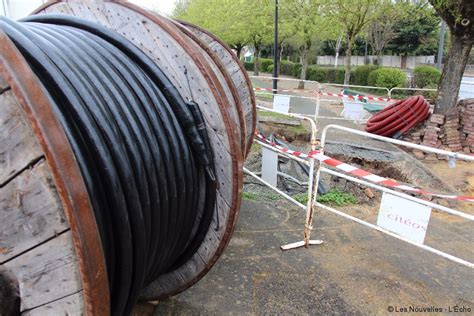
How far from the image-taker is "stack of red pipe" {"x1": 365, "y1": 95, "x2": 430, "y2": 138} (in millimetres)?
9555

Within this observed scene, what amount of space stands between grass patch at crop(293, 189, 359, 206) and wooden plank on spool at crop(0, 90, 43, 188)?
14.5 feet

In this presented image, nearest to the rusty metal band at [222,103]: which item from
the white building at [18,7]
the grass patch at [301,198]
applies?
the grass patch at [301,198]

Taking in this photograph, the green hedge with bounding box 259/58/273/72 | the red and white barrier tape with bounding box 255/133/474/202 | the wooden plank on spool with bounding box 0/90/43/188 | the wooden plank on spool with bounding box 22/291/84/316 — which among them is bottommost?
the green hedge with bounding box 259/58/273/72

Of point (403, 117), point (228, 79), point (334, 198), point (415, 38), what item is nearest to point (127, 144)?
point (228, 79)

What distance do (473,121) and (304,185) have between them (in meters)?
5.82

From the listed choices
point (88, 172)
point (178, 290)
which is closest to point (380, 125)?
point (178, 290)

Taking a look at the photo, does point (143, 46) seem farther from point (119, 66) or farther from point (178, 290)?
point (178, 290)

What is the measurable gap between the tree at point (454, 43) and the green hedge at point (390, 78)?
11.9 metres

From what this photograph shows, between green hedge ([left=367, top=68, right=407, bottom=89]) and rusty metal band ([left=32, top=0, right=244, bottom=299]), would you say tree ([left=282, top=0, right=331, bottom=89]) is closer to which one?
green hedge ([left=367, top=68, right=407, bottom=89])

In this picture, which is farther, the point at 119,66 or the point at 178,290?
the point at 178,290

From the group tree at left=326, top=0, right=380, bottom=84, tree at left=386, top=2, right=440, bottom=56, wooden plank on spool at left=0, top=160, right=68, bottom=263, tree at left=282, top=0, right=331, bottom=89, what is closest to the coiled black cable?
wooden plank on spool at left=0, top=160, right=68, bottom=263

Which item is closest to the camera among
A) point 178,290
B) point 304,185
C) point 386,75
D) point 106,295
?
point 106,295

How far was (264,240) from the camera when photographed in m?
4.19

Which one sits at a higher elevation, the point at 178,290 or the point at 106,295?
the point at 106,295
